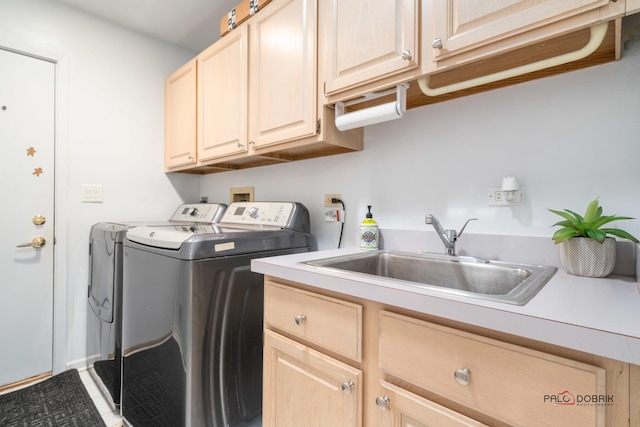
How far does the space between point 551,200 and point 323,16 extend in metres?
1.18

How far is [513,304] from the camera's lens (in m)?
0.61

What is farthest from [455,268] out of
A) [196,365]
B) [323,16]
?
[323,16]

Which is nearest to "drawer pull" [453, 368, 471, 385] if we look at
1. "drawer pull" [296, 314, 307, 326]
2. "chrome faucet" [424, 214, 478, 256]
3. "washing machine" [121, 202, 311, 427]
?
"drawer pull" [296, 314, 307, 326]

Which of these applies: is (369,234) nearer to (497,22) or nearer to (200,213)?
(497,22)

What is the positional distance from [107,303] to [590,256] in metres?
2.27

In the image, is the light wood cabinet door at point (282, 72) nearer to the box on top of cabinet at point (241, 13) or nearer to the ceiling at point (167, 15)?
the box on top of cabinet at point (241, 13)

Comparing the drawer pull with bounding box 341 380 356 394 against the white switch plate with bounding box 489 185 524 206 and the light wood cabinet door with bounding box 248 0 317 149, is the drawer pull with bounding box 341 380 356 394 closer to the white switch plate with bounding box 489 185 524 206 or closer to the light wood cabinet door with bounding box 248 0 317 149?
the white switch plate with bounding box 489 185 524 206

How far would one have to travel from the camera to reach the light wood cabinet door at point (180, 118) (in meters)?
2.17

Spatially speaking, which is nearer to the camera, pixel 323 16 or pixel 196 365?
pixel 196 365

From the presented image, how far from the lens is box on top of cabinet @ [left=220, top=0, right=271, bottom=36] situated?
→ 162 cm

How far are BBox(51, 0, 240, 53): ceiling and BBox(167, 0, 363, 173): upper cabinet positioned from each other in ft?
1.04

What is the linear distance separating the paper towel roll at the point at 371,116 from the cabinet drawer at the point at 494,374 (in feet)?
2.45

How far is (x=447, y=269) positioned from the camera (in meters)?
1.16

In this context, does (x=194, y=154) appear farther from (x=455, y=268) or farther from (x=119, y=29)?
(x=455, y=268)
